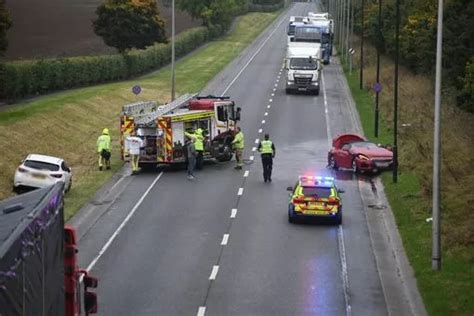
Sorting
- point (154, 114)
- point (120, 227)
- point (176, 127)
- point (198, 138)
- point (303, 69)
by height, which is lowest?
point (120, 227)

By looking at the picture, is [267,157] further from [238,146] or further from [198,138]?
[198,138]

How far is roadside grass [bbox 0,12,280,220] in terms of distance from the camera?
3825cm

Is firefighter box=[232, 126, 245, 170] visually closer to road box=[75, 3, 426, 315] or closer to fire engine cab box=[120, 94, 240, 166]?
road box=[75, 3, 426, 315]

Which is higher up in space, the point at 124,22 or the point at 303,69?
the point at 124,22

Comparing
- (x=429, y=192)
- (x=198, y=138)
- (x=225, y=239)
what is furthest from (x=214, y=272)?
(x=198, y=138)

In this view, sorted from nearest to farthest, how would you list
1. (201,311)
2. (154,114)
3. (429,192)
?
1. (201,311)
2. (429,192)
3. (154,114)

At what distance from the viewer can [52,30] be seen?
93.9 metres

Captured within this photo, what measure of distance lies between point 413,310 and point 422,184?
1457 centimetres

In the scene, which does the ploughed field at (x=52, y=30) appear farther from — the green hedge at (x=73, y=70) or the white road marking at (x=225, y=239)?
the white road marking at (x=225, y=239)

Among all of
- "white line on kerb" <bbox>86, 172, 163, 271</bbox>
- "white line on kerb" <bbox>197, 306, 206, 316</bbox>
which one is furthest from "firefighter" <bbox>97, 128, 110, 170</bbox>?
"white line on kerb" <bbox>197, 306, 206, 316</bbox>

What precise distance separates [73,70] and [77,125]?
16249 millimetres

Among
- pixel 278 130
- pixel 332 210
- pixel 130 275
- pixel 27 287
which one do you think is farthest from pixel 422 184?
pixel 27 287

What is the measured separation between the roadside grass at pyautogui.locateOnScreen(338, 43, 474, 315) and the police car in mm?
2005

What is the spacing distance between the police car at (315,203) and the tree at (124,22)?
50.5 meters
